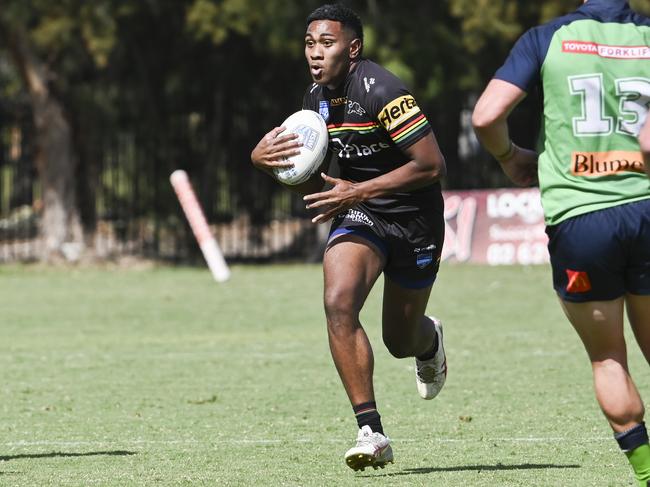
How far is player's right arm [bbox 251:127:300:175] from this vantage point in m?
7.34

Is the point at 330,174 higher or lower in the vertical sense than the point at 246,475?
higher

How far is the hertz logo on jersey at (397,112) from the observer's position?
7102mm

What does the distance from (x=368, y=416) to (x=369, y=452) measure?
1.16 ft

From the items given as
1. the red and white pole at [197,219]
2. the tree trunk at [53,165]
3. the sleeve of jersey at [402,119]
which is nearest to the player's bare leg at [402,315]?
the sleeve of jersey at [402,119]

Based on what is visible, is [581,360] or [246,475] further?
[581,360]

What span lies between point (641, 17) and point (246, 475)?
298 cm

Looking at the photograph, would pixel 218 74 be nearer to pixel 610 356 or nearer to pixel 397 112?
pixel 397 112

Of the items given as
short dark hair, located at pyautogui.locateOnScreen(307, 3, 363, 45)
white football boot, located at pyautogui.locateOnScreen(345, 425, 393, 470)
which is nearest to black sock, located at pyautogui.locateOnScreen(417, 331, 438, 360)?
white football boot, located at pyautogui.locateOnScreen(345, 425, 393, 470)

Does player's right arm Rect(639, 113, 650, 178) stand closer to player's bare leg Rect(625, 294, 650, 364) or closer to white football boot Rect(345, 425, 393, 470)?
player's bare leg Rect(625, 294, 650, 364)

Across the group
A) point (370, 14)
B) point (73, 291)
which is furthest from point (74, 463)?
point (370, 14)

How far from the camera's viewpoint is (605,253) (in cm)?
532

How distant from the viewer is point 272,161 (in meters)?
7.40

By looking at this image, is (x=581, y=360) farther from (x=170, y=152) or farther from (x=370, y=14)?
(x=170, y=152)

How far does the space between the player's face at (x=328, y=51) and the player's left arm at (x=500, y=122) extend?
72.9 inches
